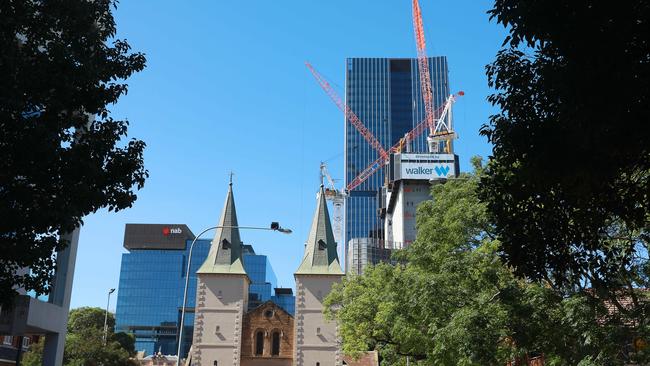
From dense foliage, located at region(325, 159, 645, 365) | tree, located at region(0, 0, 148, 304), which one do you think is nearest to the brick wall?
dense foliage, located at region(325, 159, 645, 365)

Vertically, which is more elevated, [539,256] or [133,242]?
[133,242]

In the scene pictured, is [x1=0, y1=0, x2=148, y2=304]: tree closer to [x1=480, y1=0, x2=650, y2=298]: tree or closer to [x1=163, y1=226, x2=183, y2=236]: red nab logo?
[x1=480, y1=0, x2=650, y2=298]: tree

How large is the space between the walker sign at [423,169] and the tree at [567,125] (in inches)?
5408

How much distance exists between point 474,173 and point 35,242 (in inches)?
848

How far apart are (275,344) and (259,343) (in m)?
1.68

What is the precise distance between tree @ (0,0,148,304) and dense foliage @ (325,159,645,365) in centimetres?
1087

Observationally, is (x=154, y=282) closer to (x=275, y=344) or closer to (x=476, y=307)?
(x=275, y=344)

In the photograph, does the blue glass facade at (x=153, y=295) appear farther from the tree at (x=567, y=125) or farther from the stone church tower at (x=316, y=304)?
the tree at (x=567, y=125)

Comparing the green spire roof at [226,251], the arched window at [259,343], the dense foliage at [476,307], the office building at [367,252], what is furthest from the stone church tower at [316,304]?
the office building at [367,252]

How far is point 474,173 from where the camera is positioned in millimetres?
30391

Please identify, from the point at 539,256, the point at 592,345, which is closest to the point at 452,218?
the point at 592,345

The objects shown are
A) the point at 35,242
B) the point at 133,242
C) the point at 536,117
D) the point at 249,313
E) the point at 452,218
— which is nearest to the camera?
the point at 536,117

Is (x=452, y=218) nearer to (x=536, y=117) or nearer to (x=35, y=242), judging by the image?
(x=536, y=117)

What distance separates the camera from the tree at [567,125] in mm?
10383
